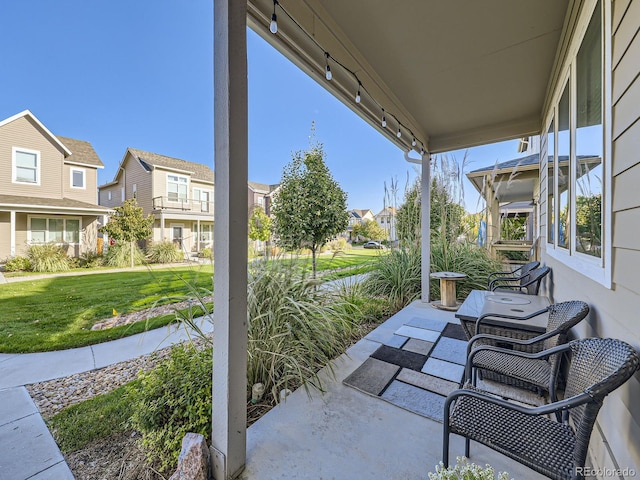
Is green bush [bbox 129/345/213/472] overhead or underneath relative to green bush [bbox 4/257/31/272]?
underneath

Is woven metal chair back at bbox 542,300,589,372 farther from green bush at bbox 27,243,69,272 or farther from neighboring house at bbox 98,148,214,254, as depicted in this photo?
→ neighboring house at bbox 98,148,214,254

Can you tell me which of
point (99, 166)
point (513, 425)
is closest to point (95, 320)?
point (513, 425)

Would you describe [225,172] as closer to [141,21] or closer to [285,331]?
[285,331]

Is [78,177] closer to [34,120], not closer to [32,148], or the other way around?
[32,148]

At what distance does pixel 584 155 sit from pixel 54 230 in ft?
46.4

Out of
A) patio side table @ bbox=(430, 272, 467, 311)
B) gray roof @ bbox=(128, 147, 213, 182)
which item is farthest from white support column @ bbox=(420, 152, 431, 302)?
gray roof @ bbox=(128, 147, 213, 182)

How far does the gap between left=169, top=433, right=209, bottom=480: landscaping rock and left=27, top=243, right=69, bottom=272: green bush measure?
1027 centimetres

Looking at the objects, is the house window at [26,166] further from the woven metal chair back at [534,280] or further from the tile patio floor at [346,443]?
the woven metal chair back at [534,280]

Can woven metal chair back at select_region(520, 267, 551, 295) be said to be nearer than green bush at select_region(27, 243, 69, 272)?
Yes

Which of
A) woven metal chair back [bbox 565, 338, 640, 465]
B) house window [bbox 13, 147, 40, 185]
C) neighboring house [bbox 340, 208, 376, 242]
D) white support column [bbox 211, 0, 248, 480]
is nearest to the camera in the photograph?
woven metal chair back [bbox 565, 338, 640, 465]

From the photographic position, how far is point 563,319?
5.25 feet

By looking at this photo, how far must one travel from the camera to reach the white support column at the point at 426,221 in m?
4.29

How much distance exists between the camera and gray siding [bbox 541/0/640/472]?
0.98 meters

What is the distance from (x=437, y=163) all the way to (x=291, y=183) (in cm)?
287
